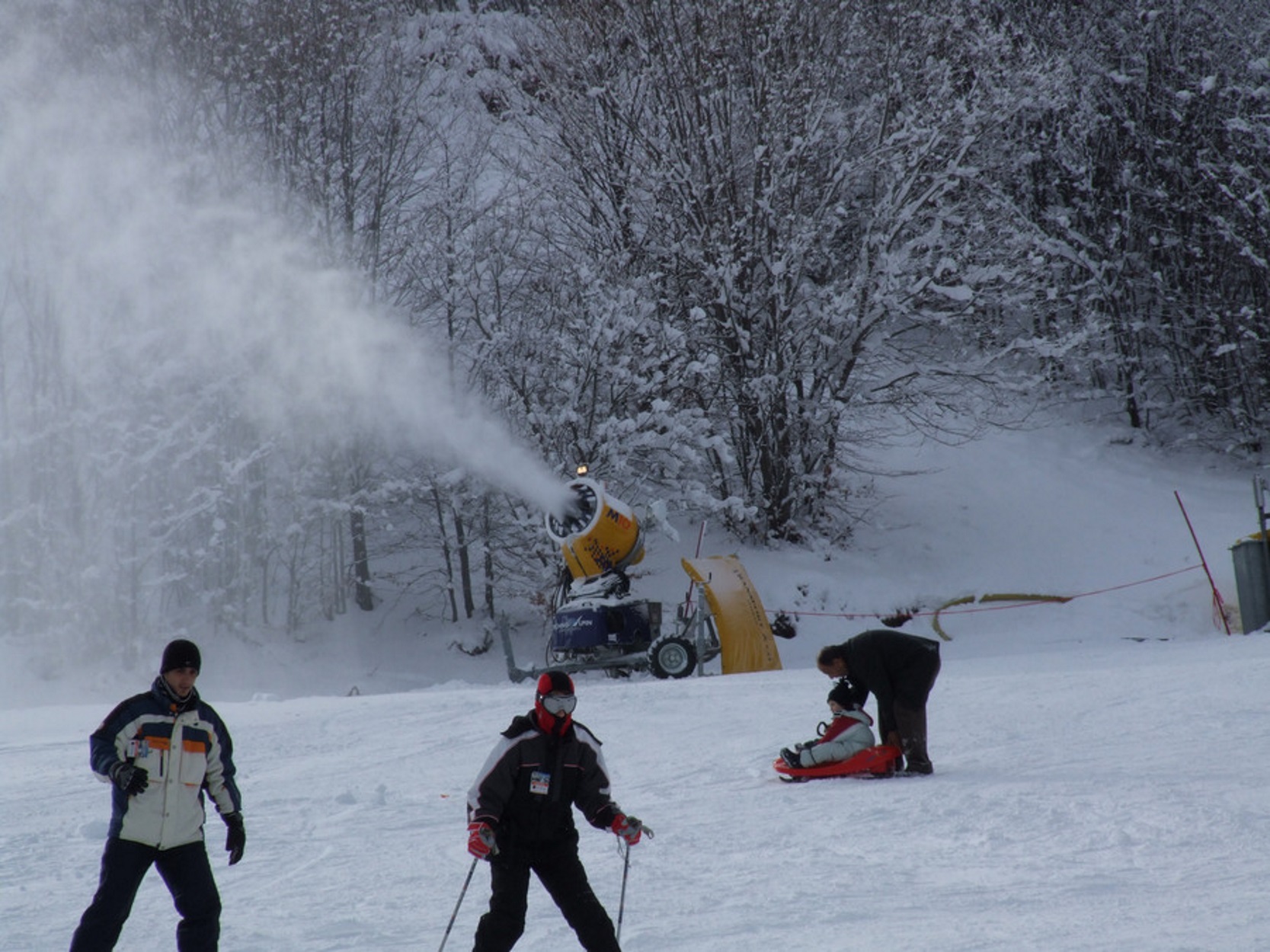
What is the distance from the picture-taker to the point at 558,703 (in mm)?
4773

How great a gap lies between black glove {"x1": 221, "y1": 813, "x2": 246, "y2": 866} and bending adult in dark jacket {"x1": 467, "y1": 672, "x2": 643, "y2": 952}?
1.02m

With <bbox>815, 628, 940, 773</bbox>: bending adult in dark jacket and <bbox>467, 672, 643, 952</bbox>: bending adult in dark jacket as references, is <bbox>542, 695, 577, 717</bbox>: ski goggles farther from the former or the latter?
<bbox>815, 628, 940, 773</bbox>: bending adult in dark jacket

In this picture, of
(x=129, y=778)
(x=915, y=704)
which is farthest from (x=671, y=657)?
(x=129, y=778)

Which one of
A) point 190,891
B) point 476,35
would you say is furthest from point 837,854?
point 476,35

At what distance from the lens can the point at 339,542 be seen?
22281 mm

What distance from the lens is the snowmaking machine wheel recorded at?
14938 millimetres

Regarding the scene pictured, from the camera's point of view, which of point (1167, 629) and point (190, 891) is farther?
point (1167, 629)

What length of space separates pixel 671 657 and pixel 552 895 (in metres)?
10.4

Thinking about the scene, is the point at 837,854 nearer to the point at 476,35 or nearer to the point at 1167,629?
the point at 1167,629

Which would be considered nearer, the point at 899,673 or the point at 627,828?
the point at 627,828

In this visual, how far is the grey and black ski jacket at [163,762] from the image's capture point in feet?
15.7

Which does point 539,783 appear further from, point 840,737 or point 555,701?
point 840,737

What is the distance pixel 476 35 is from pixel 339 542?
26.5 meters

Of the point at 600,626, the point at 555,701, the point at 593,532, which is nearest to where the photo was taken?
the point at 555,701
